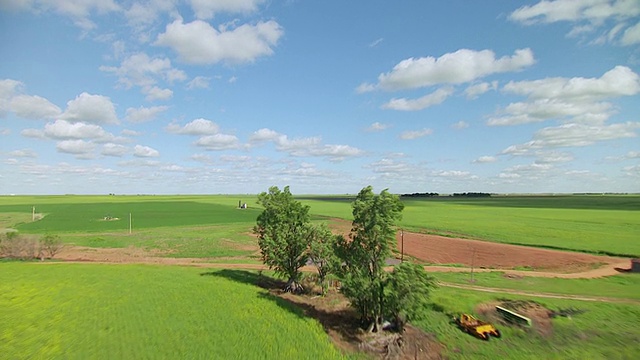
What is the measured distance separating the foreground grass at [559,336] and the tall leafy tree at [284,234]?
1478 cm

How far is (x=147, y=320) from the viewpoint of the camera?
27078mm

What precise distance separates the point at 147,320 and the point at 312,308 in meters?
14.8

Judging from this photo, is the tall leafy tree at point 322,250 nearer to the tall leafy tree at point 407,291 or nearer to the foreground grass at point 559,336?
the tall leafy tree at point 407,291

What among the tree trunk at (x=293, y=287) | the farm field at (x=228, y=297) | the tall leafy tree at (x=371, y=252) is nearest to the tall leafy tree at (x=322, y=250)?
the tree trunk at (x=293, y=287)

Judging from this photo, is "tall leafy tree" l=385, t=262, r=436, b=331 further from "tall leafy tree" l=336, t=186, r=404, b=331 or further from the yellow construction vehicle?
the yellow construction vehicle

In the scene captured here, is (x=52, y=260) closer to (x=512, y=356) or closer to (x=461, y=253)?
(x=512, y=356)

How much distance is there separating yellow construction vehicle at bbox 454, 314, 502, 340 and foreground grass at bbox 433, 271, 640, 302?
495 inches

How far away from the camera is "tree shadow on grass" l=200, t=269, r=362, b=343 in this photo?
96.4 feet

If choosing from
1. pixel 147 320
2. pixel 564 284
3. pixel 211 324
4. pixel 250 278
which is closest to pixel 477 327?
pixel 564 284

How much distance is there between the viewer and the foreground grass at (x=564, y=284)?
1458 inches

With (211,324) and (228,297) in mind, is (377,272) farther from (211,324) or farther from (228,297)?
(228,297)

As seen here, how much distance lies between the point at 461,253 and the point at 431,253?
5.21m

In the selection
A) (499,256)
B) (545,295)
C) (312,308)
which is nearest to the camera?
(312,308)

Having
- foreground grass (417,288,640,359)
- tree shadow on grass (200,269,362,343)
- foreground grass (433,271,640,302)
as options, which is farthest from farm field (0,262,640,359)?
foreground grass (433,271,640,302)
